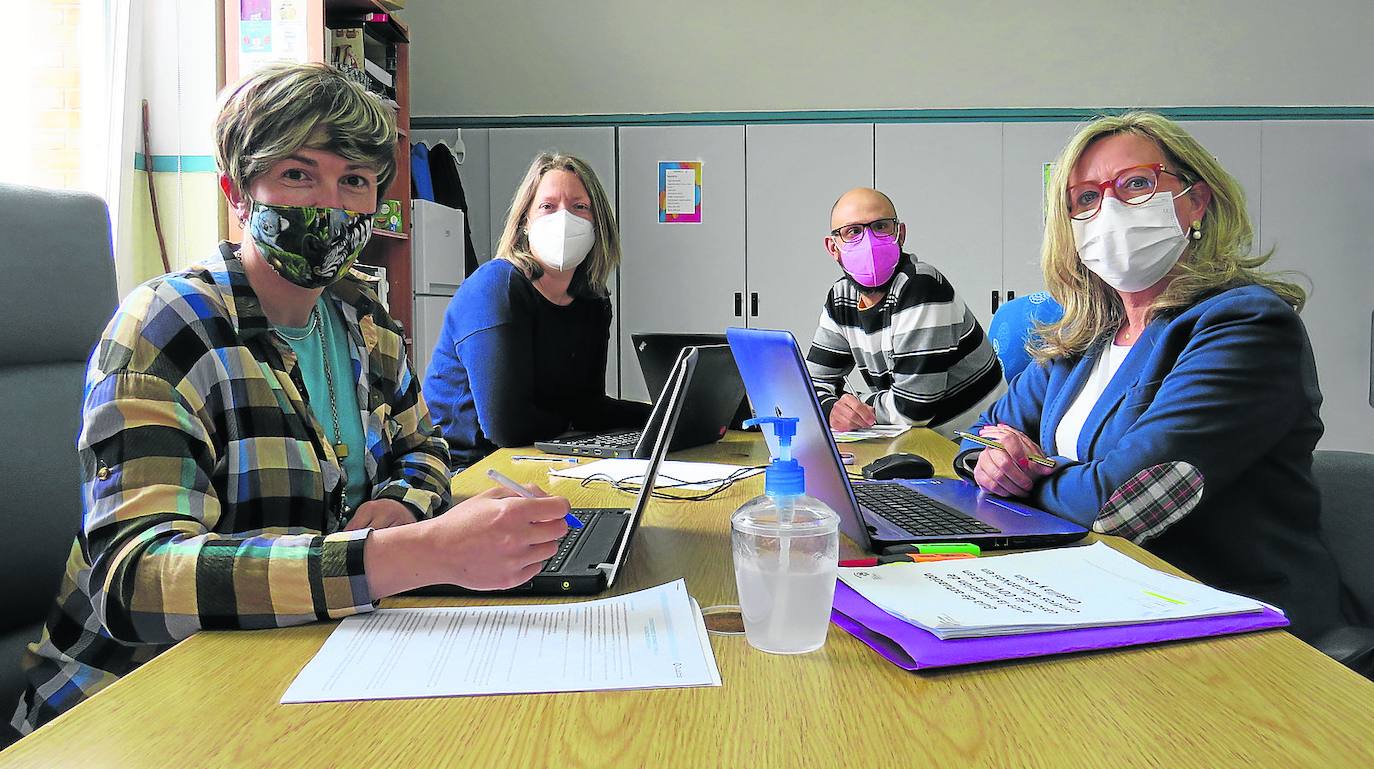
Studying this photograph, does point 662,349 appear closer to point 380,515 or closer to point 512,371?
point 512,371

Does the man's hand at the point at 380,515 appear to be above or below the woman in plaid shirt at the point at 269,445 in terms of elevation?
below

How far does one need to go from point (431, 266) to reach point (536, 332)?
5.91ft

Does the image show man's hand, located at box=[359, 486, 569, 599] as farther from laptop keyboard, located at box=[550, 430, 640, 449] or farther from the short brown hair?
laptop keyboard, located at box=[550, 430, 640, 449]

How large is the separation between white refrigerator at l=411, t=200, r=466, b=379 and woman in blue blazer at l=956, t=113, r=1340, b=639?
2.79 meters

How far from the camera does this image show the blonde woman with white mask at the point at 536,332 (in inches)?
81.5

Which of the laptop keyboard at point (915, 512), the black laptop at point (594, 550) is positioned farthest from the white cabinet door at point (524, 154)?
the black laptop at point (594, 550)

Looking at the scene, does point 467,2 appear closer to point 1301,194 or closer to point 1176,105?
point 1176,105

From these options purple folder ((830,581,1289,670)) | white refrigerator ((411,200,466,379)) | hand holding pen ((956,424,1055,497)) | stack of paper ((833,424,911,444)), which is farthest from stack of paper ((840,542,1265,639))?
white refrigerator ((411,200,466,379))

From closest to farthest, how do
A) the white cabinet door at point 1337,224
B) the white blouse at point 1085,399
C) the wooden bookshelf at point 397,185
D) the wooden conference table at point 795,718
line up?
1. the wooden conference table at point 795,718
2. the white blouse at point 1085,399
3. the wooden bookshelf at point 397,185
4. the white cabinet door at point 1337,224

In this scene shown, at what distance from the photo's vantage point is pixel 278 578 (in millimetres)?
783

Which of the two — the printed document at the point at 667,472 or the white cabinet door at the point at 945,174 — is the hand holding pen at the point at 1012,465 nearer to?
the printed document at the point at 667,472

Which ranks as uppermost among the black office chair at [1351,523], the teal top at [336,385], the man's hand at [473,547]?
the teal top at [336,385]

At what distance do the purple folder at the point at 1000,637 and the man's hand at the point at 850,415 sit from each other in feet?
4.55

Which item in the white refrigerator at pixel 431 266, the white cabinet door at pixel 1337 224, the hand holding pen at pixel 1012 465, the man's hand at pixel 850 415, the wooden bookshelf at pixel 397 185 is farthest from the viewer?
the white cabinet door at pixel 1337 224
